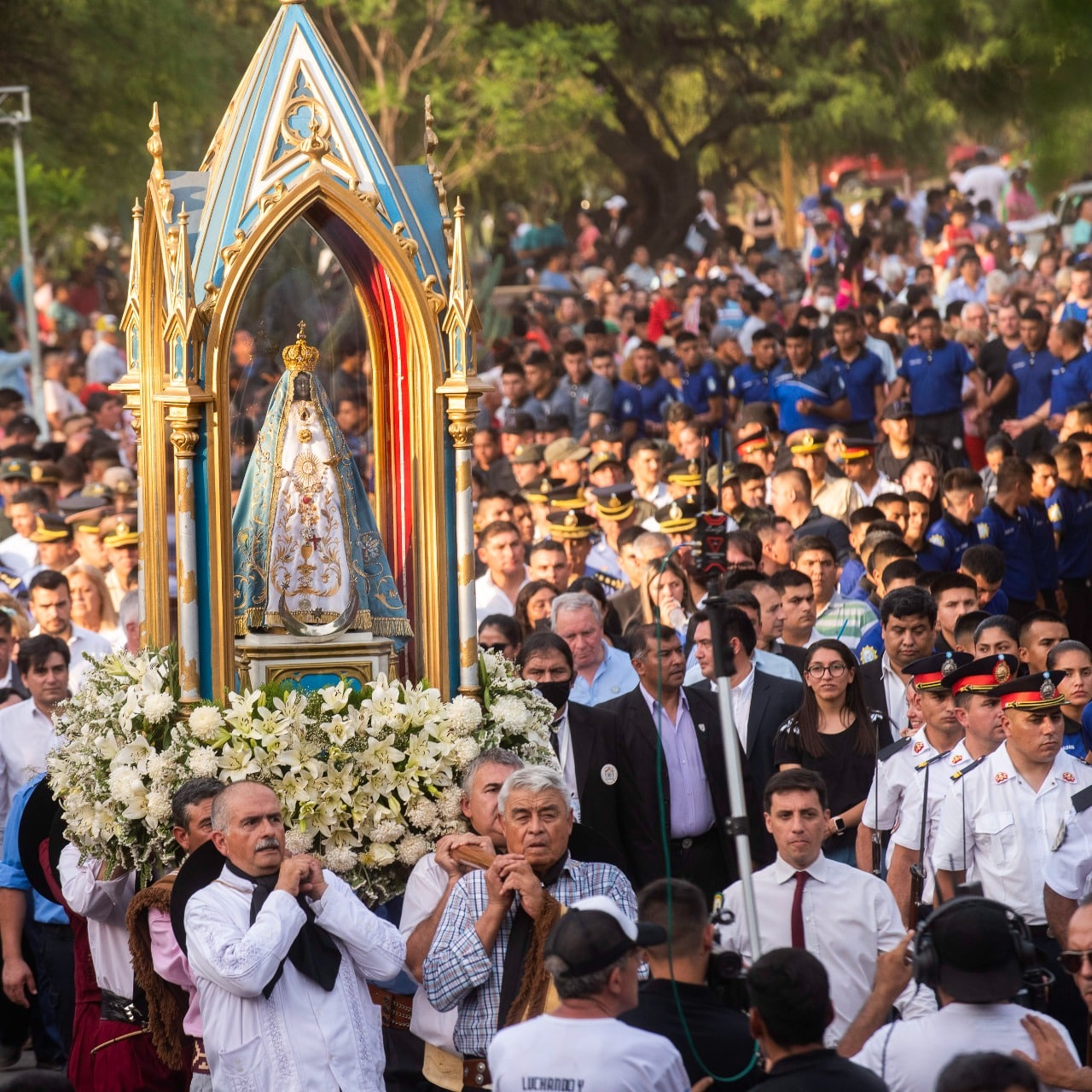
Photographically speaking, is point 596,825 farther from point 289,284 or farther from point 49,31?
point 49,31

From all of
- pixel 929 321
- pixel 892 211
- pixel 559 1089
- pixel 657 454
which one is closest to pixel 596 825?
pixel 559 1089

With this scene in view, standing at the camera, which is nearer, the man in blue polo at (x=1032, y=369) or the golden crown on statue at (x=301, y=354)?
the golden crown on statue at (x=301, y=354)

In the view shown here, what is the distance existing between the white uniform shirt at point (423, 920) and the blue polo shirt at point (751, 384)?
11.8 meters

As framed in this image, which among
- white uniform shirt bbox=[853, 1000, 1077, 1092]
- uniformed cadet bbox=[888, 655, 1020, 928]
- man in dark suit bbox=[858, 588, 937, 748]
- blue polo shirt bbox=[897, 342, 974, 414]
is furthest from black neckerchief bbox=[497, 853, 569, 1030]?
blue polo shirt bbox=[897, 342, 974, 414]

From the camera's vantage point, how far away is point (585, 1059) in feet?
19.6

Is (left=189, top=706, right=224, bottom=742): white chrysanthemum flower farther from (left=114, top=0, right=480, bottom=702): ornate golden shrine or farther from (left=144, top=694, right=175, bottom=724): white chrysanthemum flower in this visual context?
(left=114, top=0, right=480, bottom=702): ornate golden shrine

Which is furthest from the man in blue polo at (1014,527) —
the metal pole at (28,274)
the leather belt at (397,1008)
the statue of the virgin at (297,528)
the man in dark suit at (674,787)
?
the metal pole at (28,274)

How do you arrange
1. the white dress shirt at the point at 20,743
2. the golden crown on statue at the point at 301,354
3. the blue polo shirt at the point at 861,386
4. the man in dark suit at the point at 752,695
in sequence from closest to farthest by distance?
the golden crown on statue at the point at 301,354, the man in dark suit at the point at 752,695, the white dress shirt at the point at 20,743, the blue polo shirt at the point at 861,386

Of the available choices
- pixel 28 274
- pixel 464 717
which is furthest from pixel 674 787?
pixel 28 274

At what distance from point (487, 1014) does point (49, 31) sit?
676 inches

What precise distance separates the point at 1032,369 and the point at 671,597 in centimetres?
771

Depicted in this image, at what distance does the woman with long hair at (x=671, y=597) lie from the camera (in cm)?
1202

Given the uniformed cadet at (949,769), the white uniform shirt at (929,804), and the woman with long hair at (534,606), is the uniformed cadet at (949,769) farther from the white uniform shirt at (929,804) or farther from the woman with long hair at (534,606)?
the woman with long hair at (534,606)

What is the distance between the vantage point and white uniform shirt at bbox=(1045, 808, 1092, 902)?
830cm
